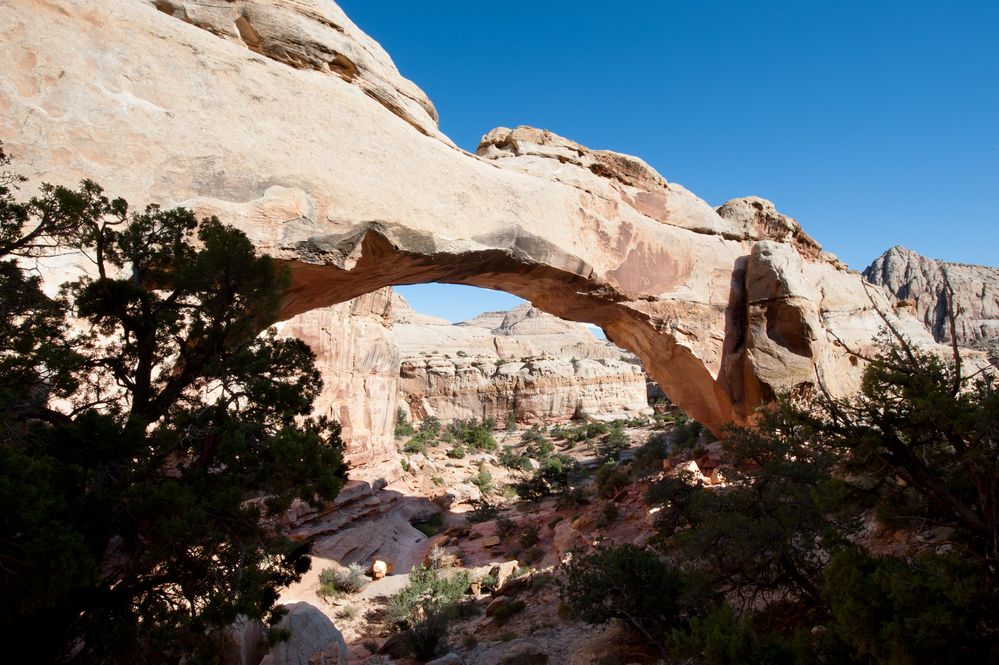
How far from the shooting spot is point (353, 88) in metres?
7.87

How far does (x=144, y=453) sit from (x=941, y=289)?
6536cm

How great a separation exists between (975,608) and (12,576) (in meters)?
5.36

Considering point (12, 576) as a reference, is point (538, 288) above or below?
above

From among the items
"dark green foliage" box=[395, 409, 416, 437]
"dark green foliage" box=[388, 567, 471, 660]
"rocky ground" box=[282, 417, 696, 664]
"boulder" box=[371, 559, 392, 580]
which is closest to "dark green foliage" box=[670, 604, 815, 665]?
"rocky ground" box=[282, 417, 696, 664]

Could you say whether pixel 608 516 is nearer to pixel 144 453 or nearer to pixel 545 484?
pixel 545 484

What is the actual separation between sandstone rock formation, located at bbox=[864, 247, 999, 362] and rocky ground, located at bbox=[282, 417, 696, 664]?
44518 millimetres

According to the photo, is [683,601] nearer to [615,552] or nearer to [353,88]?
[615,552]

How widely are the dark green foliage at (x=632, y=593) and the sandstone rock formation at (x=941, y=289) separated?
166ft

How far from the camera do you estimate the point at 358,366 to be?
1510 centimetres

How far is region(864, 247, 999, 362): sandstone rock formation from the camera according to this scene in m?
47.9

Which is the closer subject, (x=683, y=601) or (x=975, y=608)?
(x=975, y=608)

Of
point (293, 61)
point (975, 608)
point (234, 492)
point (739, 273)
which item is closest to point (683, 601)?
point (975, 608)

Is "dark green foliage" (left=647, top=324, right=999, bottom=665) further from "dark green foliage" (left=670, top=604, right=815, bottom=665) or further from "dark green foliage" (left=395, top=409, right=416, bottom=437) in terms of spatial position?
"dark green foliage" (left=395, top=409, right=416, bottom=437)

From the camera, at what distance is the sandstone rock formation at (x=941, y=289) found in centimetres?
4791
